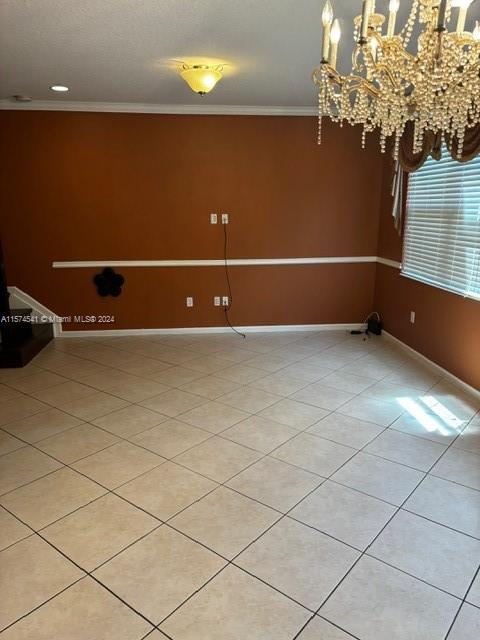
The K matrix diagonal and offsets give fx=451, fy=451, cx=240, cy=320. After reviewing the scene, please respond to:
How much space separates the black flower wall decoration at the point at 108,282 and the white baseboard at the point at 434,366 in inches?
122

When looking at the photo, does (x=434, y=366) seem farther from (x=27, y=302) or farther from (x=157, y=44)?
(x=27, y=302)

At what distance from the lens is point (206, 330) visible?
17.7ft

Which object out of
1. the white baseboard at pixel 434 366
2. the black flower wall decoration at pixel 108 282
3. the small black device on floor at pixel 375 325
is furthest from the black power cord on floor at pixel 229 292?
the white baseboard at pixel 434 366

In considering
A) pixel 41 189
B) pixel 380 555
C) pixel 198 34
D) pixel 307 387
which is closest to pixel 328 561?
pixel 380 555

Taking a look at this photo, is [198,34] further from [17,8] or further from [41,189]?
[41,189]

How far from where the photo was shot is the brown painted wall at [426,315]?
144 inches

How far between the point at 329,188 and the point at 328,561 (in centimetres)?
415

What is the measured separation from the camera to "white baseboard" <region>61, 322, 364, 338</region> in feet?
17.2

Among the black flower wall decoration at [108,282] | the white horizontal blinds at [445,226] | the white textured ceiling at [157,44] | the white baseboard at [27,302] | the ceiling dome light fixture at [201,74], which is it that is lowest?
the white baseboard at [27,302]

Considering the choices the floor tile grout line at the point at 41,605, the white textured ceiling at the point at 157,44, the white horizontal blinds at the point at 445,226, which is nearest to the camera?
the floor tile grout line at the point at 41,605

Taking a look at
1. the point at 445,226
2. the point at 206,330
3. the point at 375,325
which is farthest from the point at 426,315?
the point at 206,330

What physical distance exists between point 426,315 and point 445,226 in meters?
0.85

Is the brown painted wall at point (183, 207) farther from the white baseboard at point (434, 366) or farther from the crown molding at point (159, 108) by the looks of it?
the white baseboard at point (434, 366)

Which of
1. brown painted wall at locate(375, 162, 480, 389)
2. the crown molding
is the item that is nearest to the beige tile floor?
brown painted wall at locate(375, 162, 480, 389)
